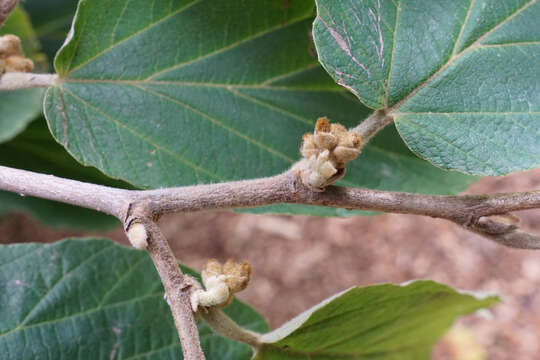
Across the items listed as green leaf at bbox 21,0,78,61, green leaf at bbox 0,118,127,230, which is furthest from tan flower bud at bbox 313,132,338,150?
green leaf at bbox 21,0,78,61

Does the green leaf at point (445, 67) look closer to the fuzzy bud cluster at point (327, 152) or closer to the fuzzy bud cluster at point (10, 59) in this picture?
the fuzzy bud cluster at point (327, 152)

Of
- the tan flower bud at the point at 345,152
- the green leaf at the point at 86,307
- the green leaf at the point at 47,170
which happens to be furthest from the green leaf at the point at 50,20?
the tan flower bud at the point at 345,152

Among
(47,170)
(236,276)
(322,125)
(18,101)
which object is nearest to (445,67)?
(322,125)

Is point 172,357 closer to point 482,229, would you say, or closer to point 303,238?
point 482,229

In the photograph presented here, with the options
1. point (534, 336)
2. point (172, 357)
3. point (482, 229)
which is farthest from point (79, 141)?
point (534, 336)

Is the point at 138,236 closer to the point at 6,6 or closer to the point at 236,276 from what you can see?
the point at 236,276
